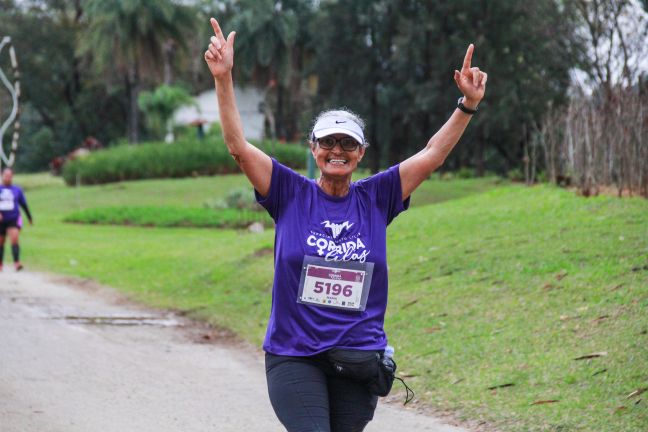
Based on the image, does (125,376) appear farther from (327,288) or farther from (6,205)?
(6,205)

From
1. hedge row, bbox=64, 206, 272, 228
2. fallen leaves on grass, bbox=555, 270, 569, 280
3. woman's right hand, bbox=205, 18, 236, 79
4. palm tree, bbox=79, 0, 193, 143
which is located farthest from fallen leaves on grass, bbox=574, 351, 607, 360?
palm tree, bbox=79, 0, 193, 143

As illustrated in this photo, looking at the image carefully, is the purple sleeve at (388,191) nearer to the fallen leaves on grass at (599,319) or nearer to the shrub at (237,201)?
the fallen leaves on grass at (599,319)

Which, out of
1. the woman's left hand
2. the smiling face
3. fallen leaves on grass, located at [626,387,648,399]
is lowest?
fallen leaves on grass, located at [626,387,648,399]

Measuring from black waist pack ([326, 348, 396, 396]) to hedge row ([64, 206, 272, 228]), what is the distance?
22304 mm

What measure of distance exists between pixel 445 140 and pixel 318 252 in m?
0.90

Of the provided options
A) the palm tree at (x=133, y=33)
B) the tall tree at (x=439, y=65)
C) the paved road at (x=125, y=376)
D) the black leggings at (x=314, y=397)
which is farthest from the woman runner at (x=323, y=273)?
the palm tree at (x=133, y=33)

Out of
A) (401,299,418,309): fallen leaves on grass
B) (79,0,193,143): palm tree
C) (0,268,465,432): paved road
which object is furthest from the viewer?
(79,0,193,143): palm tree

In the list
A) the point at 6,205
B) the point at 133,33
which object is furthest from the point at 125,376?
the point at 133,33

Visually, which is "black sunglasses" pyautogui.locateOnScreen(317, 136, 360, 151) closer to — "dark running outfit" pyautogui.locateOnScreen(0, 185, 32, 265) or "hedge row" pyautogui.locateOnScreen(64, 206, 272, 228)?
"dark running outfit" pyautogui.locateOnScreen(0, 185, 32, 265)

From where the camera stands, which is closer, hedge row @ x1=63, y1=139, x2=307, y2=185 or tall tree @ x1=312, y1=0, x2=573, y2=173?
tall tree @ x1=312, y1=0, x2=573, y2=173

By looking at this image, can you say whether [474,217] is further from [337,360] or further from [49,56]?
[49,56]

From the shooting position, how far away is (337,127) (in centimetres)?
439

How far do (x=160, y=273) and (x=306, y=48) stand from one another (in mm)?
49437

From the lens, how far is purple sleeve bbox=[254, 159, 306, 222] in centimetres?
446
